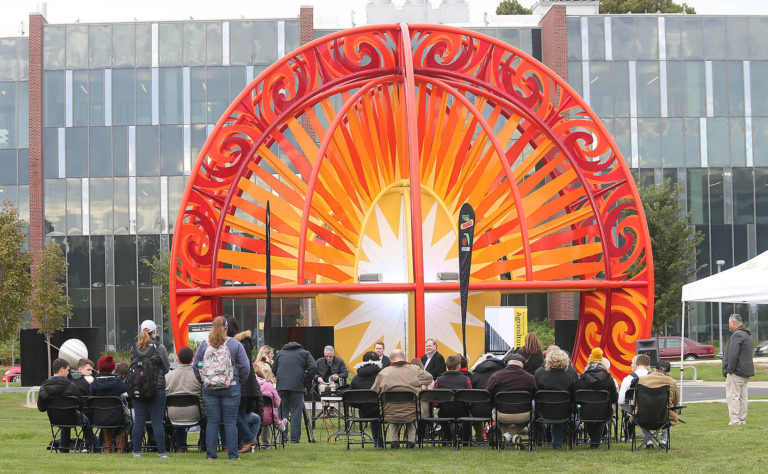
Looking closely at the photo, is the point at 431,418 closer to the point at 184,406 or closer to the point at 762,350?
the point at 184,406

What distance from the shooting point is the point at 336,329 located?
18.0m

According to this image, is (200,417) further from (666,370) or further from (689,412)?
(689,412)

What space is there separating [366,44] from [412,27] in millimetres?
894

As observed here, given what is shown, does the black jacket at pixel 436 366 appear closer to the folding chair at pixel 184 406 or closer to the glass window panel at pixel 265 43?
the folding chair at pixel 184 406

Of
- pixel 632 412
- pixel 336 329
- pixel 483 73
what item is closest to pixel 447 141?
pixel 483 73

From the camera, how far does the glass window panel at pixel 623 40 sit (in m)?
41.3

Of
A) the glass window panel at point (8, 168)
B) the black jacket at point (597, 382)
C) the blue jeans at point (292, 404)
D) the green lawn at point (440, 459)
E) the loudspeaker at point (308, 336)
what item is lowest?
the green lawn at point (440, 459)

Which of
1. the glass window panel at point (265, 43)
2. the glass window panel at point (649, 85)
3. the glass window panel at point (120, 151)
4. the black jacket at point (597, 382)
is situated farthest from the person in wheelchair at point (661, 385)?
the glass window panel at point (120, 151)

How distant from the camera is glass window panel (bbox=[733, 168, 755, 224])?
41.3 metres

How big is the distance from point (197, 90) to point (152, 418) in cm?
3139

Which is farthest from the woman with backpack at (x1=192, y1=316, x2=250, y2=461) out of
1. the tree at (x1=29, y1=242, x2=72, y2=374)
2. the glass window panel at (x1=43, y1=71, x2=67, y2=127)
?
the glass window panel at (x1=43, y1=71, x2=67, y2=127)

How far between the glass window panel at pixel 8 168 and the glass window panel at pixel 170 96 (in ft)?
21.5

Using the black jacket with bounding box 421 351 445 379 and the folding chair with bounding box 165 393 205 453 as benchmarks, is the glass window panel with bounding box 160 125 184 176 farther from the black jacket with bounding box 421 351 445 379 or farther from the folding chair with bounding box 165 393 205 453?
the folding chair with bounding box 165 393 205 453

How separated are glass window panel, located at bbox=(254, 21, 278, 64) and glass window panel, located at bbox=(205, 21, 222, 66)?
1.52 metres
